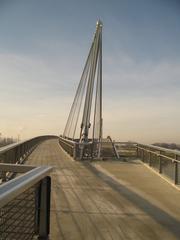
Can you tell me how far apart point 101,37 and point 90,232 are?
17.4 metres

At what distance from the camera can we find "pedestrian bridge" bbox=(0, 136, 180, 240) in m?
3.91

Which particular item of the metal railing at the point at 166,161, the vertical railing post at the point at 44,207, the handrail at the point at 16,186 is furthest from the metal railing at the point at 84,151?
the handrail at the point at 16,186

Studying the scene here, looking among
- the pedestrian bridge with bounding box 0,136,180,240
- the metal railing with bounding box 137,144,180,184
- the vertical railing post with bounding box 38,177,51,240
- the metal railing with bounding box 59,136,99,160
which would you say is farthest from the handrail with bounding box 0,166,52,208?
the metal railing with bounding box 59,136,99,160

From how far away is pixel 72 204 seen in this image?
688cm

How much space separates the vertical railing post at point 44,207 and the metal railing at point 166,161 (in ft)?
18.2

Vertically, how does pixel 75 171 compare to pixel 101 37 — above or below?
below

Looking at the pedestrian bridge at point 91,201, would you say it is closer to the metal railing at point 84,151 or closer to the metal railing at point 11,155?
the metal railing at point 11,155

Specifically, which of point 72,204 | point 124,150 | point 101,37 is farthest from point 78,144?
point 72,204

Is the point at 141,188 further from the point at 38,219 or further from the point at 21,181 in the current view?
the point at 21,181

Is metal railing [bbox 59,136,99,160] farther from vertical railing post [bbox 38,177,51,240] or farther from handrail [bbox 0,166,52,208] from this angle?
handrail [bbox 0,166,52,208]

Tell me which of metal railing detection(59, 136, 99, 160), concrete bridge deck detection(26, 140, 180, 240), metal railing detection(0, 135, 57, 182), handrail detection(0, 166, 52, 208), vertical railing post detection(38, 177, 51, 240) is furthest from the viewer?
metal railing detection(59, 136, 99, 160)

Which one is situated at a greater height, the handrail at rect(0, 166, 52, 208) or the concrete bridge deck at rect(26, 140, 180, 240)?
the handrail at rect(0, 166, 52, 208)

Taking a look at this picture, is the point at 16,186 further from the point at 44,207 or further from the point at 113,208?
the point at 113,208

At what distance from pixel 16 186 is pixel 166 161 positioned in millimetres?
8352
